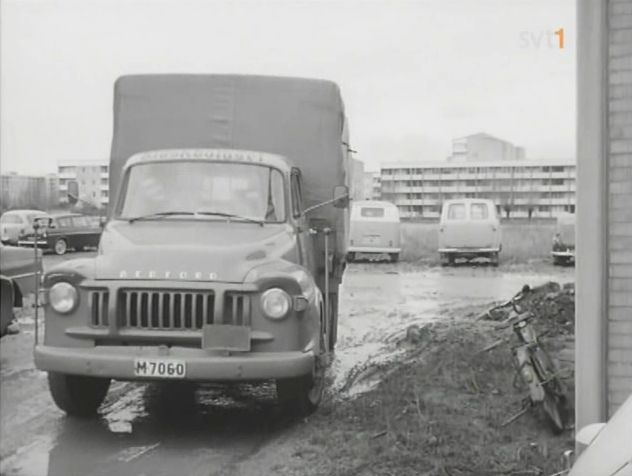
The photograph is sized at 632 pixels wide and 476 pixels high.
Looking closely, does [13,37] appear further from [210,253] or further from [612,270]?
[612,270]

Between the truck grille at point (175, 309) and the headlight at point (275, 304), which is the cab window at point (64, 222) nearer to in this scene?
the truck grille at point (175, 309)

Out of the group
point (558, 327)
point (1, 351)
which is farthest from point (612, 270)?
point (1, 351)

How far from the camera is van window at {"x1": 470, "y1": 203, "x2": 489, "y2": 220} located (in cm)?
485

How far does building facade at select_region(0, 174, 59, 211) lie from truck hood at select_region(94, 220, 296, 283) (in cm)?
40

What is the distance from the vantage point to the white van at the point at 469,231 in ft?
15.9

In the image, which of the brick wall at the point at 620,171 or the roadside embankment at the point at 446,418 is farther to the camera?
the roadside embankment at the point at 446,418

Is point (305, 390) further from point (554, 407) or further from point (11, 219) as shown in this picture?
point (11, 219)

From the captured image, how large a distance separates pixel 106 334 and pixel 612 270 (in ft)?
8.98

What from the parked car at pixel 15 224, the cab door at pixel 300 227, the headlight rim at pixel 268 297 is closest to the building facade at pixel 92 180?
the parked car at pixel 15 224

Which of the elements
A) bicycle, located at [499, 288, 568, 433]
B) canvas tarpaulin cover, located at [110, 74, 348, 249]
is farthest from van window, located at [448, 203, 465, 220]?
canvas tarpaulin cover, located at [110, 74, 348, 249]

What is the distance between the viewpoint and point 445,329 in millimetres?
5109

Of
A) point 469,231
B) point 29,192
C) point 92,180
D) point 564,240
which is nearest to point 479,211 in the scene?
point 469,231

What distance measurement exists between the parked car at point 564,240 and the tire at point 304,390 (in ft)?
4.62

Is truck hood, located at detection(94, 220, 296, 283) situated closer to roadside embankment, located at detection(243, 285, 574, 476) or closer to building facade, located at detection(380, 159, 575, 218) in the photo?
building facade, located at detection(380, 159, 575, 218)
